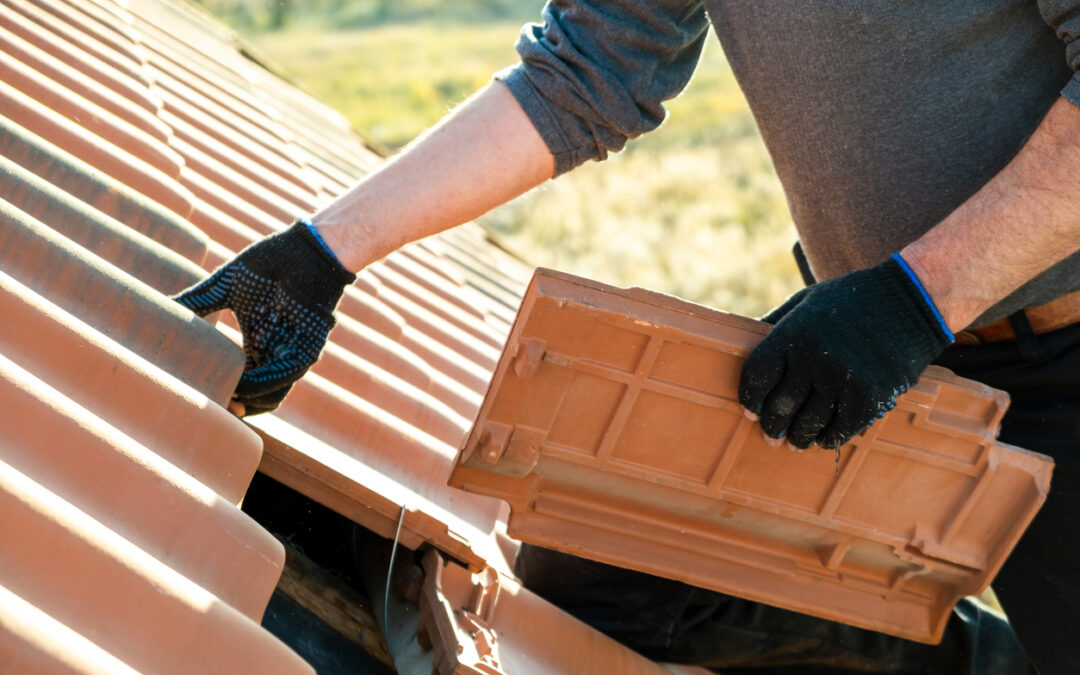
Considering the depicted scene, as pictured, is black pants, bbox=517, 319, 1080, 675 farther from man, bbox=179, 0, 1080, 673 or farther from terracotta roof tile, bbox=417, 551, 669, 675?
terracotta roof tile, bbox=417, 551, 669, 675

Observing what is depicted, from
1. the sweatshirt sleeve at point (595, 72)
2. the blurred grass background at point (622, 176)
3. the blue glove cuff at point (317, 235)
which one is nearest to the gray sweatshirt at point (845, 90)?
the sweatshirt sleeve at point (595, 72)

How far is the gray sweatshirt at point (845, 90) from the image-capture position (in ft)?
6.16

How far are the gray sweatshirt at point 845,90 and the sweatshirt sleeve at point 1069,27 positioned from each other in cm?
1

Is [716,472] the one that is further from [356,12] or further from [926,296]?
[356,12]

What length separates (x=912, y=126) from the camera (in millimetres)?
1932

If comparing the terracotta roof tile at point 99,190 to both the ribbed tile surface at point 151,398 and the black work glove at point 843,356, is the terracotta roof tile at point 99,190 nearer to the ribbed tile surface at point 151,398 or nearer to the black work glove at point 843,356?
the ribbed tile surface at point 151,398

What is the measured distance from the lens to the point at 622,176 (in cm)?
1695

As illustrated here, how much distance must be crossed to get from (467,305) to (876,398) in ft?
6.36

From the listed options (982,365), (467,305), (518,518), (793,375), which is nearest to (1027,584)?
(982,365)

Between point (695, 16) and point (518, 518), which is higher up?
point (695, 16)

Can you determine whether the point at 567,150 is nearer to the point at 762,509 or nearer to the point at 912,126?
the point at 912,126

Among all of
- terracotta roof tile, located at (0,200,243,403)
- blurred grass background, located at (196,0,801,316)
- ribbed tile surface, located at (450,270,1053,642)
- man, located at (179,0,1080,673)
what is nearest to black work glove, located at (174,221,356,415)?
man, located at (179,0,1080,673)

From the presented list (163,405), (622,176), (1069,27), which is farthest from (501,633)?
(622,176)

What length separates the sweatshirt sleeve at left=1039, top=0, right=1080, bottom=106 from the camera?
5.38ft
